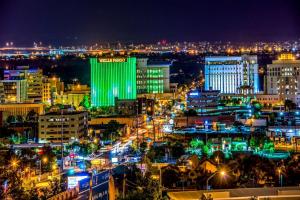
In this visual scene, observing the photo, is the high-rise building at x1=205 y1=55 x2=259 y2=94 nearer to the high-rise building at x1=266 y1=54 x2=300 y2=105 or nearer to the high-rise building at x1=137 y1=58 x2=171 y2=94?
the high-rise building at x1=137 y1=58 x2=171 y2=94

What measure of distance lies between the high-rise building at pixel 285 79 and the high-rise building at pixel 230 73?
3.03 metres

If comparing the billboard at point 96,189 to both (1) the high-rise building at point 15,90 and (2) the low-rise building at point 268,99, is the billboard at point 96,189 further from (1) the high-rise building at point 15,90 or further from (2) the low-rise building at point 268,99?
(1) the high-rise building at point 15,90

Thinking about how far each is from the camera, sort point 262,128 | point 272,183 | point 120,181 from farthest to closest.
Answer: point 262,128 < point 272,183 < point 120,181

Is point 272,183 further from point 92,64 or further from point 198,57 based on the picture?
point 198,57

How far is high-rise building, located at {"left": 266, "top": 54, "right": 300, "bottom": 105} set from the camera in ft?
96.6

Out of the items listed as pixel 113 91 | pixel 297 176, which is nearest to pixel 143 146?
pixel 297 176

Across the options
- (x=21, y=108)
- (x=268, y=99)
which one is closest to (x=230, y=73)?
(x=268, y=99)

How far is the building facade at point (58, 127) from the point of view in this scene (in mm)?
19312

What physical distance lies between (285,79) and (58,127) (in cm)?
1397

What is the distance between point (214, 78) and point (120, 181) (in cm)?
2581

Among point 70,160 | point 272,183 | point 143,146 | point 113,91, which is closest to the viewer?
point 272,183

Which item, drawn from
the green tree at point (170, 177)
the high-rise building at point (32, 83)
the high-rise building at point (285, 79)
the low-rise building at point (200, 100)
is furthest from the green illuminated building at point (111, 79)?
the green tree at point (170, 177)

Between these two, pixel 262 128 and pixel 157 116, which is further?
pixel 157 116

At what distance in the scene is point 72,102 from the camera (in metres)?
31.3
